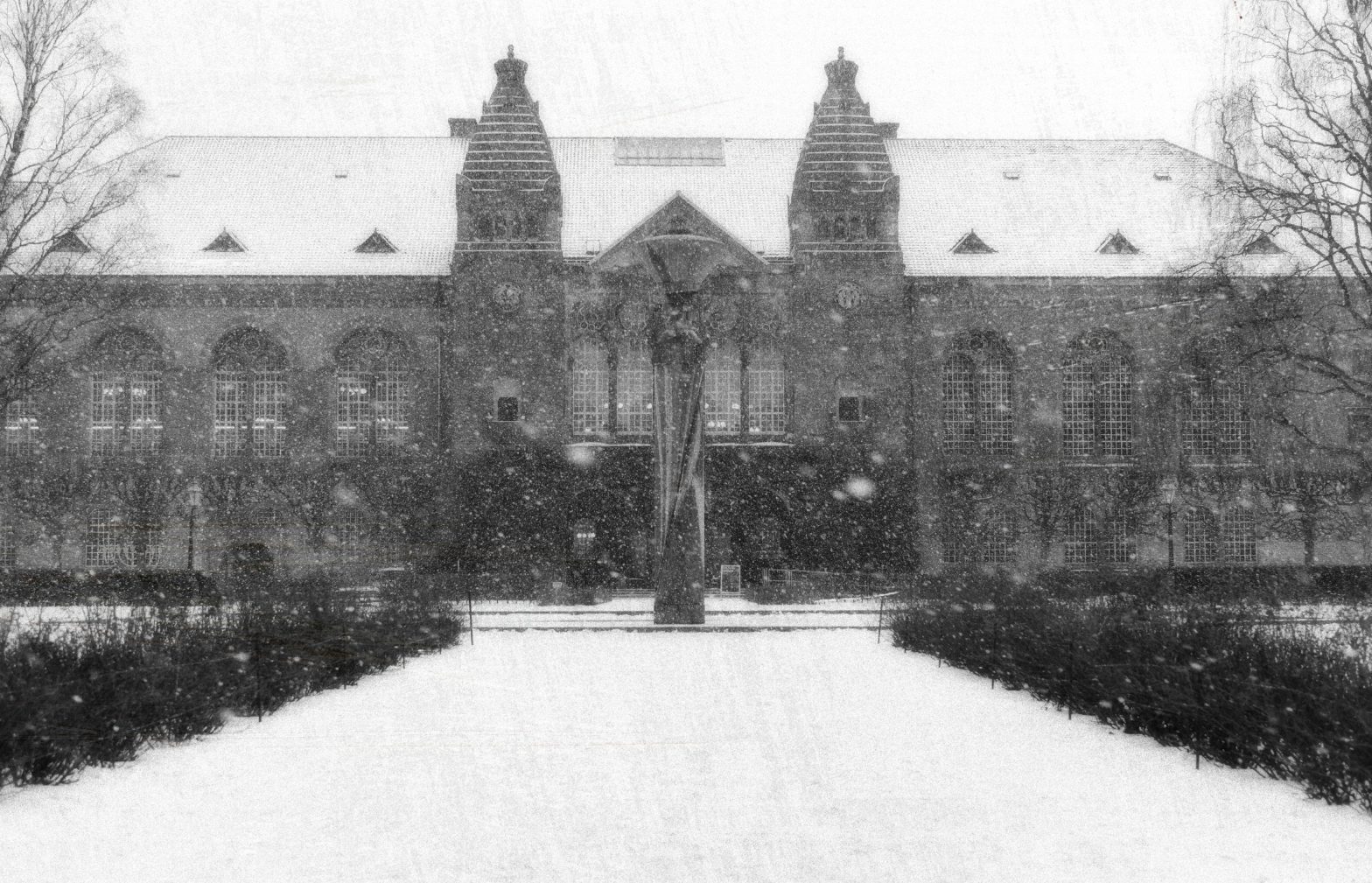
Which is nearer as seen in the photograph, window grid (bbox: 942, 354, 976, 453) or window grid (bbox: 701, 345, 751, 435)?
window grid (bbox: 701, 345, 751, 435)

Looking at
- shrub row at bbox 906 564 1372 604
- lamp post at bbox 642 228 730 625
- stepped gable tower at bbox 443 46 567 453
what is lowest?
shrub row at bbox 906 564 1372 604

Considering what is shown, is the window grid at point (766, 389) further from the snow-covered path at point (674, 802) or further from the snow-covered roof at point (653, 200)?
the snow-covered path at point (674, 802)

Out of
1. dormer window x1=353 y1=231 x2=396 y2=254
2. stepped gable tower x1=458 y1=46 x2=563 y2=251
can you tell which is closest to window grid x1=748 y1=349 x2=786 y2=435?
stepped gable tower x1=458 y1=46 x2=563 y2=251

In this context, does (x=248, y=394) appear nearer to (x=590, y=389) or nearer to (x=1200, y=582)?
(x=590, y=389)

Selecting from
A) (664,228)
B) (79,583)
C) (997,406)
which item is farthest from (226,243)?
(997,406)

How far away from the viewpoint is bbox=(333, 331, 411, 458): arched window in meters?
43.2

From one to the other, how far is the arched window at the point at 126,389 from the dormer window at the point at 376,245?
7.81 meters

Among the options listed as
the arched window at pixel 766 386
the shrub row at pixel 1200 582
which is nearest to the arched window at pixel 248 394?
the arched window at pixel 766 386

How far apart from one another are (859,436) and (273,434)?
65.1 ft

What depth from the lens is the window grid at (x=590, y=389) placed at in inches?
1694

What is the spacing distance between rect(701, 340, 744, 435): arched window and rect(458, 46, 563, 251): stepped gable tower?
21.9 ft

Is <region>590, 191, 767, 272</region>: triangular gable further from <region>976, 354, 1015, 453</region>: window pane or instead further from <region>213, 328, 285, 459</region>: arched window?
<region>213, 328, 285, 459</region>: arched window

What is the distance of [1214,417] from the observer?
4441cm

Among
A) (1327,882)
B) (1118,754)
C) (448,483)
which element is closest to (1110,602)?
(1118,754)
